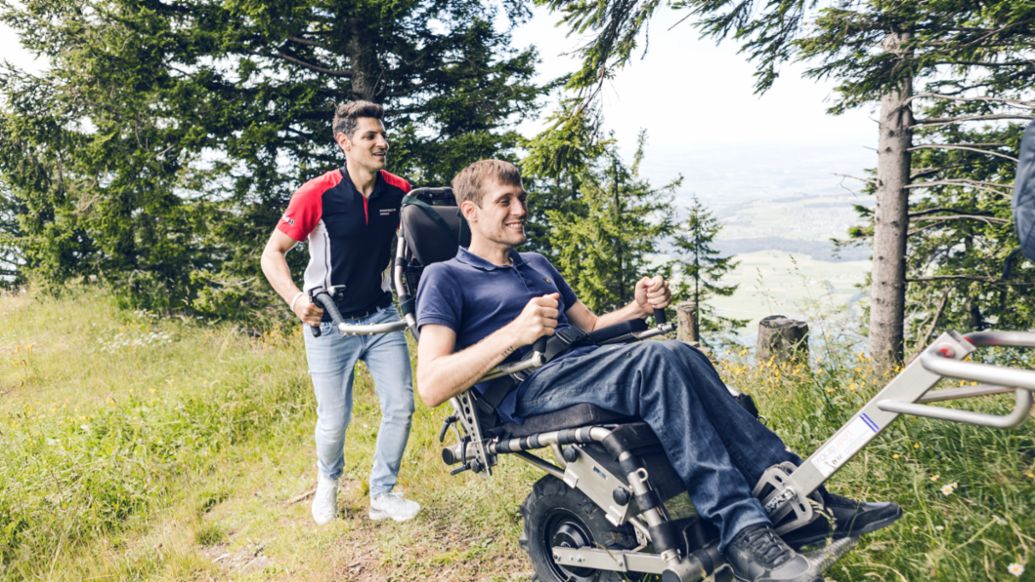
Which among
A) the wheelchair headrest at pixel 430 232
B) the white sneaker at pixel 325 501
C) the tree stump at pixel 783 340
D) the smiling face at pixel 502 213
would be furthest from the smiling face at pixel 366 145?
the tree stump at pixel 783 340

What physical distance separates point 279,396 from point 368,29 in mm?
6027

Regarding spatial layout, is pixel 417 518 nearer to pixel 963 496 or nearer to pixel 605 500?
pixel 605 500

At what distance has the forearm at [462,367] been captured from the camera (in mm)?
2439

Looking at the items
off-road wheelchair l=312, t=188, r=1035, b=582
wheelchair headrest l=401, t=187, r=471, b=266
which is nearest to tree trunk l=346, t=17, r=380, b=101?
wheelchair headrest l=401, t=187, r=471, b=266

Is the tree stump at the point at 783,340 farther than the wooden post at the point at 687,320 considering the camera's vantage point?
No

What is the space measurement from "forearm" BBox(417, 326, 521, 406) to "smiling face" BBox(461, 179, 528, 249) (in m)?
0.65

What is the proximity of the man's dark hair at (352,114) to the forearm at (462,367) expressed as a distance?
67.5 inches

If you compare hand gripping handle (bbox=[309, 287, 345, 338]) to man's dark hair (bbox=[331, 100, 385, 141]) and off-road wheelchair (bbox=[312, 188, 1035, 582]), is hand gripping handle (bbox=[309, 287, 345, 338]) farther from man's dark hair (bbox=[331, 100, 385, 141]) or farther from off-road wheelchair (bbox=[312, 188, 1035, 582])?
man's dark hair (bbox=[331, 100, 385, 141])

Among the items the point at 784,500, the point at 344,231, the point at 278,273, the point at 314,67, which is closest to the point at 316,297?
the point at 278,273

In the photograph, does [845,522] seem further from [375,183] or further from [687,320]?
[687,320]

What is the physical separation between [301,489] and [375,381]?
1325 millimetres

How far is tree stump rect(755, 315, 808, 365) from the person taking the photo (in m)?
4.98

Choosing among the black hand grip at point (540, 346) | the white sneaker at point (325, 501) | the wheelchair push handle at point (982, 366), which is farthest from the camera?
the white sneaker at point (325, 501)

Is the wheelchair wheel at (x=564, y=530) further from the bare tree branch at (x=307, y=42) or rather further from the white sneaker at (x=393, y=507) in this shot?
the bare tree branch at (x=307, y=42)
